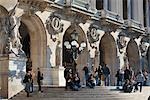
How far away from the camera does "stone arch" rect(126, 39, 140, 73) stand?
41150 millimetres

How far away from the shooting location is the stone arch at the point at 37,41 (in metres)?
28.9

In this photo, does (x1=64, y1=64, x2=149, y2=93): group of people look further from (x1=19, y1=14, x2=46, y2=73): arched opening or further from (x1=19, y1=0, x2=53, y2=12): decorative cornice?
(x1=19, y1=0, x2=53, y2=12): decorative cornice

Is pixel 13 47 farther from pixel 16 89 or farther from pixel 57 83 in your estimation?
pixel 57 83

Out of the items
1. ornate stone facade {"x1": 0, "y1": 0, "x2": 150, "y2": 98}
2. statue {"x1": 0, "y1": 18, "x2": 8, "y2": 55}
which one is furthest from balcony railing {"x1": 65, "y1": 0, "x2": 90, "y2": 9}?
statue {"x1": 0, "y1": 18, "x2": 8, "y2": 55}

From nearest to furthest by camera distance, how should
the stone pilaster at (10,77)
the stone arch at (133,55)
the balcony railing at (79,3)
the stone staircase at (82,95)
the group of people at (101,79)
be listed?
the stone staircase at (82,95) → the group of people at (101,79) → the stone pilaster at (10,77) → the balcony railing at (79,3) → the stone arch at (133,55)

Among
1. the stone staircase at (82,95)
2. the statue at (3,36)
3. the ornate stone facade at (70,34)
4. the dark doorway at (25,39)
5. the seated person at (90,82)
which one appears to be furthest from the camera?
the dark doorway at (25,39)

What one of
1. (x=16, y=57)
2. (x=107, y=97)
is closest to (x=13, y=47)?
(x=16, y=57)

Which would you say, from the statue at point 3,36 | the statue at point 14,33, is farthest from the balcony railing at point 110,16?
the statue at point 3,36

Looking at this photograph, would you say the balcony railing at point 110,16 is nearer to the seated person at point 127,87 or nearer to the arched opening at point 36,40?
the arched opening at point 36,40

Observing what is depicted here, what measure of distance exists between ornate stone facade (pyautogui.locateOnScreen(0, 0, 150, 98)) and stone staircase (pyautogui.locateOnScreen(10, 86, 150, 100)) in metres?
2.37

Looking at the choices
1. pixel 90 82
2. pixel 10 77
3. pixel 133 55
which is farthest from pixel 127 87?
pixel 133 55

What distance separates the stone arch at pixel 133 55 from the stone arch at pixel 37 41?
1391cm

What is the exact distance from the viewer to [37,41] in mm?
29297

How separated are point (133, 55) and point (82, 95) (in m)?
19.5
